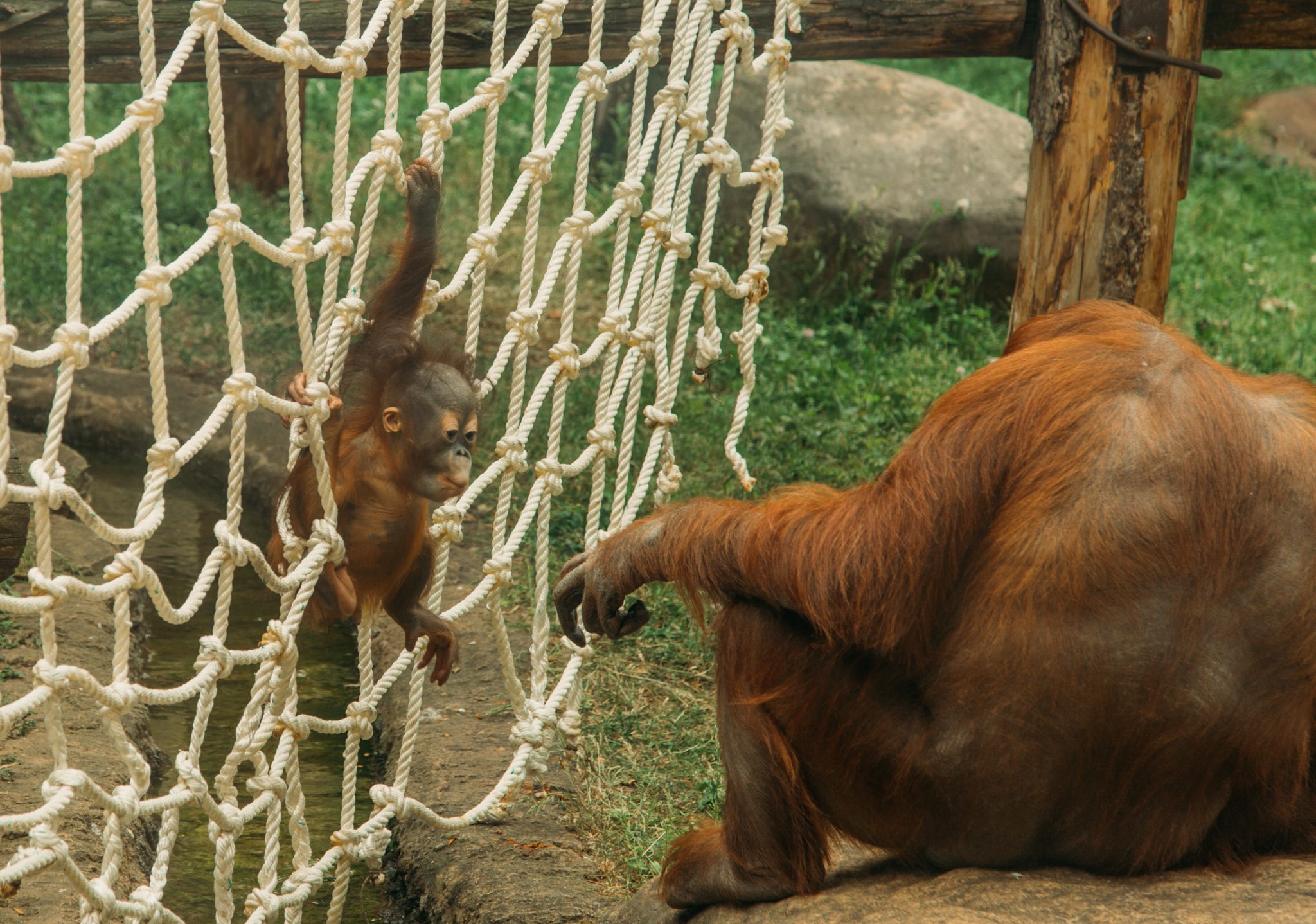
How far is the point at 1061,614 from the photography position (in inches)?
72.8

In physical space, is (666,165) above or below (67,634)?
above

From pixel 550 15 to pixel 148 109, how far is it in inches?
35.7

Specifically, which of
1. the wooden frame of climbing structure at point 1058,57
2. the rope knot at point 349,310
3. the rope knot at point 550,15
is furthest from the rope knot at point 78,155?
the wooden frame of climbing structure at point 1058,57

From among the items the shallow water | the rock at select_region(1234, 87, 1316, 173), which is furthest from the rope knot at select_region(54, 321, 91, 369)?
the rock at select_region(1234, 87, 1316, 173)

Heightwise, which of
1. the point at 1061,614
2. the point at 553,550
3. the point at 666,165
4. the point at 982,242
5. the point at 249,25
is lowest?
the point at 553,550

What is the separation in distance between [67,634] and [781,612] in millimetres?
2123

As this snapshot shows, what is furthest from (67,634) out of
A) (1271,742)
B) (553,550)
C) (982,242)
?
(982,242)

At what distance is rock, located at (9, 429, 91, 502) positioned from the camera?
4.12m

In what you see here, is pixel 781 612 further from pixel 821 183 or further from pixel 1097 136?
pixel 821 183

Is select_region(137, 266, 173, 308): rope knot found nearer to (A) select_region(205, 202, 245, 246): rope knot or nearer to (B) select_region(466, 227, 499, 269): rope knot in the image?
(A) select_region(205, 202, 245, 246): rope knot

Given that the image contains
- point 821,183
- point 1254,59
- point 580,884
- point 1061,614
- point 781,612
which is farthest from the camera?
point 1254,59

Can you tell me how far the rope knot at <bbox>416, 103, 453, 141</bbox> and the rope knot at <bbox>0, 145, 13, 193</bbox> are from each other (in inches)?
29.7

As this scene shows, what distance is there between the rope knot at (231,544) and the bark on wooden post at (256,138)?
5.12 m

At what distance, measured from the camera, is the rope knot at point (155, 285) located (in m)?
1.90
